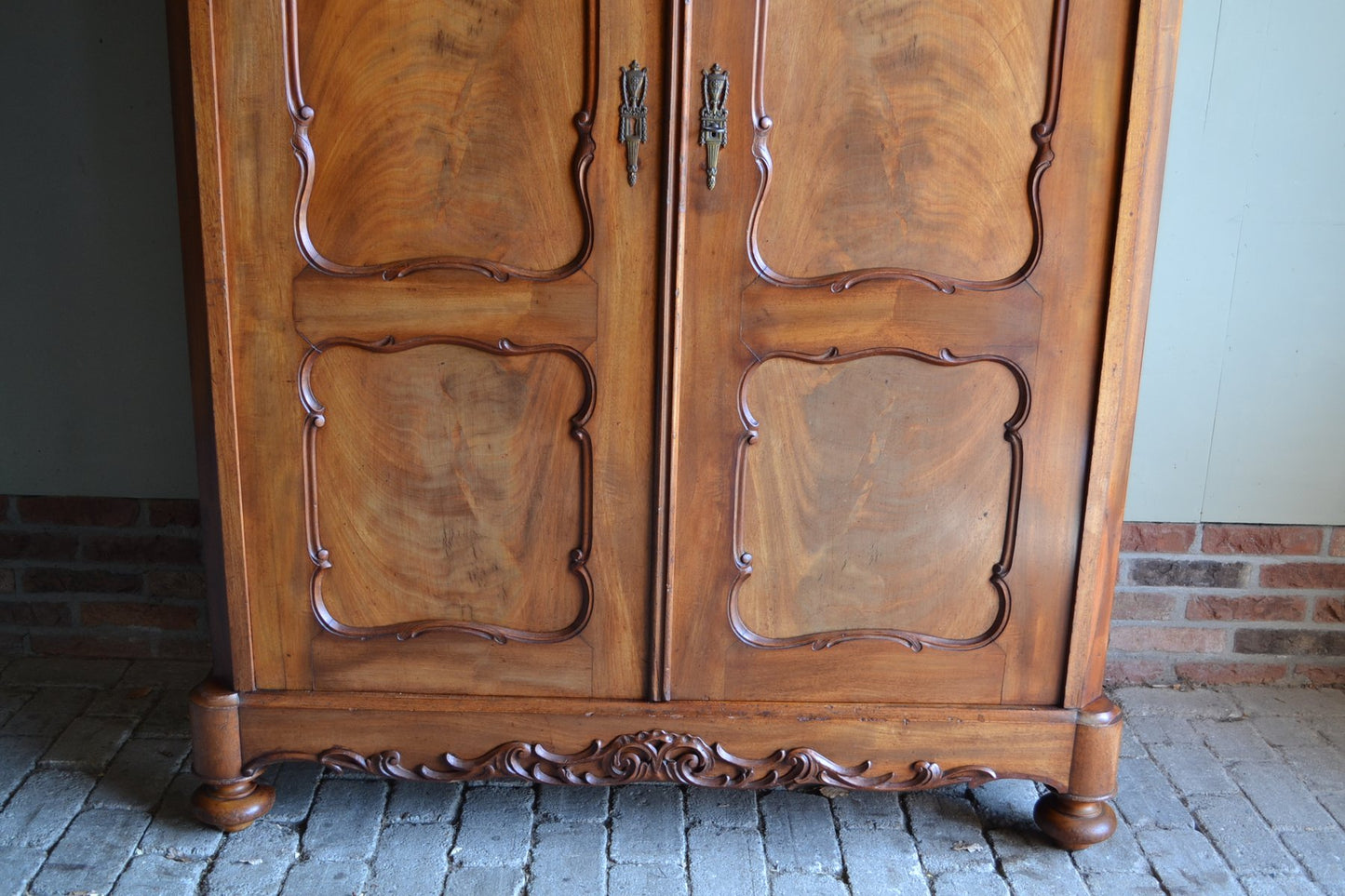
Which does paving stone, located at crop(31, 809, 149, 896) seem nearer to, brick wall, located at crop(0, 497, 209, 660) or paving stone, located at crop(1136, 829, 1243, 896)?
brick wall, located at crop(0, 497, 209, 660)

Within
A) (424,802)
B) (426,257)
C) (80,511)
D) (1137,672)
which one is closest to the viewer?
(426,257)

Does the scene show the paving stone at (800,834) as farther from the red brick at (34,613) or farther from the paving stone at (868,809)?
the red brick at (34,613)

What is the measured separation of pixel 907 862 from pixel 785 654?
0.45 metres

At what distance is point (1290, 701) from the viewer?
8.35ft

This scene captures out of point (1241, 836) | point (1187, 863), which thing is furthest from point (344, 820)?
point (1241, 836)

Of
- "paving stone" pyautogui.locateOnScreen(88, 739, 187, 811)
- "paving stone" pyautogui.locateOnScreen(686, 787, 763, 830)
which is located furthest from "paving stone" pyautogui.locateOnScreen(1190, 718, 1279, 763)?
"paving stone" pyautogui.locateOnScreen(88, 739, 187, 811)

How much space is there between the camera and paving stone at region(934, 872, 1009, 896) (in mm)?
1884

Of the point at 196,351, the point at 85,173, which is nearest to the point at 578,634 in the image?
the point at 196,351

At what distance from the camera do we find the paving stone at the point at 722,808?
2.07m

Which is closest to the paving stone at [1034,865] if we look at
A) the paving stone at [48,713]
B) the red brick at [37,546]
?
the paving stone at [48,713]

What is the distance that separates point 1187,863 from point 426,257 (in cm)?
171

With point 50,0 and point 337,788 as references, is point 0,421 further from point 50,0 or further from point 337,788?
point 337,788

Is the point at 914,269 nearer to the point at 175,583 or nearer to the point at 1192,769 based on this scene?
the point at 1192,769

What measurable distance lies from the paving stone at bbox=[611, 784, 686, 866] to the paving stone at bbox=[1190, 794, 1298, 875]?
100cm
